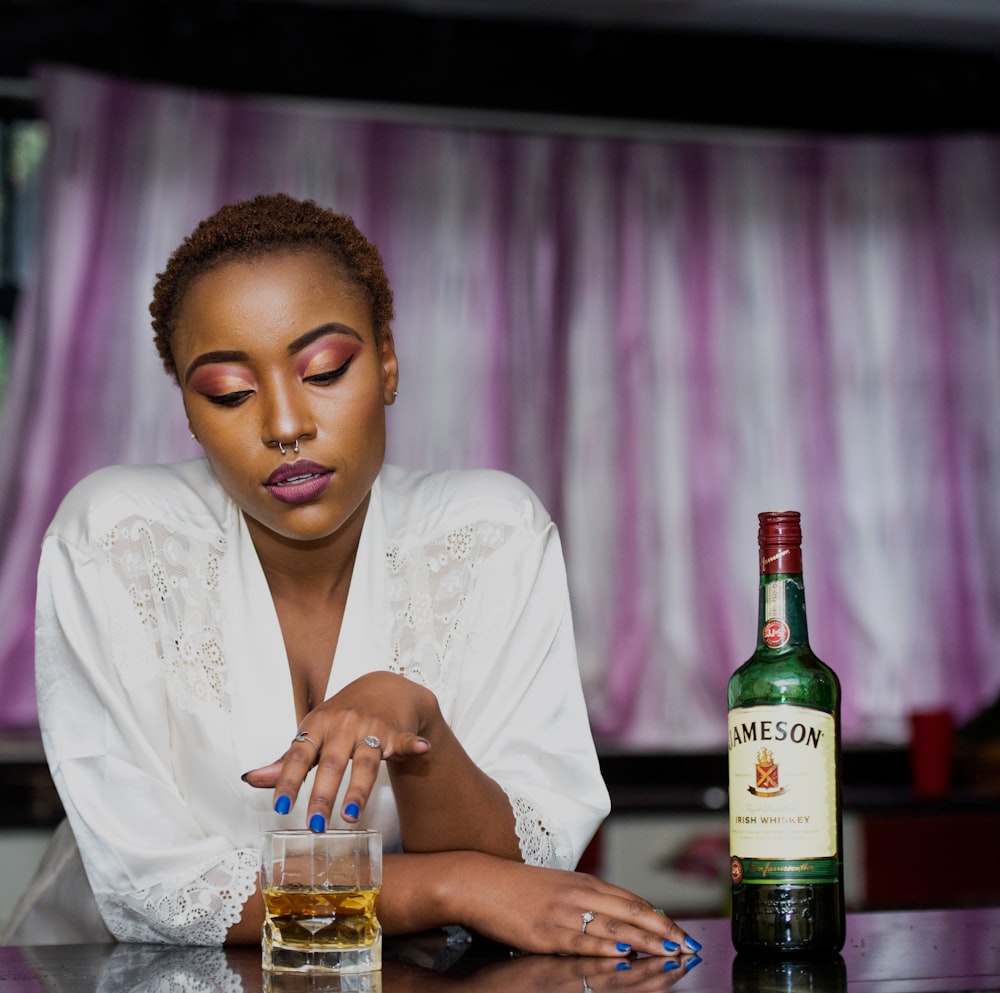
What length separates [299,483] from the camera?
136 cm

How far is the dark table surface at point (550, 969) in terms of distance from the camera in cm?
98

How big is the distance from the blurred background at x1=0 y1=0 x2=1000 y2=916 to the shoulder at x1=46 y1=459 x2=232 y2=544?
1965 mm

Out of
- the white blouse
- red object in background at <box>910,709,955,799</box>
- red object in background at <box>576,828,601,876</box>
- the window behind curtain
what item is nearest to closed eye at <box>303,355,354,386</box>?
the white blouse

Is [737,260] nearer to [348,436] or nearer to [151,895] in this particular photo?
[348,436]

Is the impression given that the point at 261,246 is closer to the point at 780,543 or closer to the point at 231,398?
the point at 231,398

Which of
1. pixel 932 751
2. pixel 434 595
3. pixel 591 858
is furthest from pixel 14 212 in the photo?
pixel 932 751

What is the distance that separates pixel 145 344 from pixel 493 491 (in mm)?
2150

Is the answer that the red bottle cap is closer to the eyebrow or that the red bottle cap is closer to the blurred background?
the eyebrow

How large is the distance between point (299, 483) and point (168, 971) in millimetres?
458

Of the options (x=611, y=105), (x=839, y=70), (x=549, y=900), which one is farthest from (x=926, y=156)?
(x=549, y=900)

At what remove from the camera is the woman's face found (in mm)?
1351

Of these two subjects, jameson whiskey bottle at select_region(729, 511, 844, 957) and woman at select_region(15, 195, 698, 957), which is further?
woman at select_region(15, 195, 698, 957)

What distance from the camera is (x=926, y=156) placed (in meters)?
4.08

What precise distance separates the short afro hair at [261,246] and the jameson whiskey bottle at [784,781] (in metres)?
0.56
